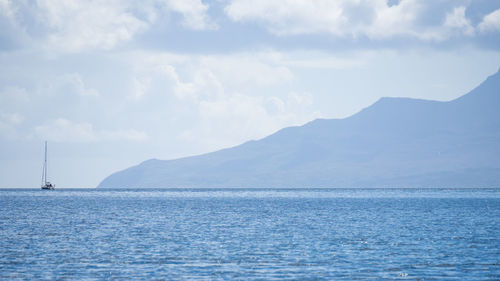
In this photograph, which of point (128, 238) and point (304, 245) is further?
point (128, 238)

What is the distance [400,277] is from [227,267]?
11144 millimetres

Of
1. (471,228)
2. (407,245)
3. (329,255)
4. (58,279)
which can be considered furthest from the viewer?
(471,228)

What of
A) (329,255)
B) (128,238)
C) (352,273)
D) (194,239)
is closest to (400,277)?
(352,273)

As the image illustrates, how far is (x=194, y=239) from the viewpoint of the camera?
2606 inches

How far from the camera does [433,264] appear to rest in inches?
1916

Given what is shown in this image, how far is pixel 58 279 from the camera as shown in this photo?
43281 millimetres

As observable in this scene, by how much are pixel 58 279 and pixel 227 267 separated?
35.2ft

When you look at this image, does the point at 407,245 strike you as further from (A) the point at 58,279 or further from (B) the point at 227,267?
(A) the point at 58,279

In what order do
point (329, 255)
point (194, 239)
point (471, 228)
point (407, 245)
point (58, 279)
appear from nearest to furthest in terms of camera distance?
point (58, 279)
point (329, 255)
point (407, 245)
point (194, 239)
point (471, 228)

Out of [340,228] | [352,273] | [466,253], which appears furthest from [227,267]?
[340,228]

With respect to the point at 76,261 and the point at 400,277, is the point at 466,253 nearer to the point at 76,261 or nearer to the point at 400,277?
the point at 400,277

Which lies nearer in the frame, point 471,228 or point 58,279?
point 58,279

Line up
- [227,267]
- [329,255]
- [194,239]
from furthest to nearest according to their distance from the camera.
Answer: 1. [194,239]
2. [329,255]
3. [227,267]

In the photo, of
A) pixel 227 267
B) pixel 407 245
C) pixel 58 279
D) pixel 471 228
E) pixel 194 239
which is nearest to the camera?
pixel 58 279
